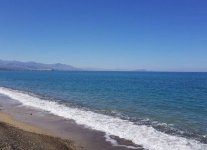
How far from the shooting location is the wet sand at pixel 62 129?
16938mm

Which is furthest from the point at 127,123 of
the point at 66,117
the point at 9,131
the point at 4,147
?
the point at 4,147

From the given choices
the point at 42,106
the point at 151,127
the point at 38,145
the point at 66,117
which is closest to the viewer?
the point at 38,145

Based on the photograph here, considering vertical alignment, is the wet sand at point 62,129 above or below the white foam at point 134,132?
below

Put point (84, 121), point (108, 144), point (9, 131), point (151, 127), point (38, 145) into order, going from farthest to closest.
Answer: point (84, 121), point (151, 127), point (108, 144), point (9, 131), point (38, 145)

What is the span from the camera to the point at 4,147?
12297mm

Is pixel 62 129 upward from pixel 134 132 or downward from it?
downward

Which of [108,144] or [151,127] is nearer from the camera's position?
[108,144]

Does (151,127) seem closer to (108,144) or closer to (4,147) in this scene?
(108,144)

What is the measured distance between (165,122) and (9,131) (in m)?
13.2

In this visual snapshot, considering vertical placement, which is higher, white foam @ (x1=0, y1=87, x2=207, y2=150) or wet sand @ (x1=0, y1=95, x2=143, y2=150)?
white foam @ (x1=0, y1=87, x2=207, y2=150)

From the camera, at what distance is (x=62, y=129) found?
21219 mm

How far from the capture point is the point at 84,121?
24.1 meters

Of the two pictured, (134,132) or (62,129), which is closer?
(134,132)

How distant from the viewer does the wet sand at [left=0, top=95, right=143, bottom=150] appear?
16.9 meters
